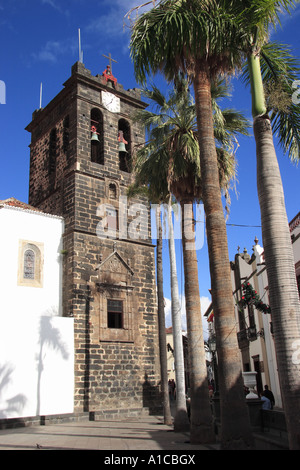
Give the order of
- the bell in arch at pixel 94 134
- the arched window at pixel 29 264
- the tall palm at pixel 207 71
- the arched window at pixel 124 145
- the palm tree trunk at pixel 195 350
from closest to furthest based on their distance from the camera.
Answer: the tall palm at pixel 207 71, the palm tree trunk at pixel 195 350, the arched window at pixel 29 264, the bell in arch at pixel 94 134, the arched window at pixel 124 145

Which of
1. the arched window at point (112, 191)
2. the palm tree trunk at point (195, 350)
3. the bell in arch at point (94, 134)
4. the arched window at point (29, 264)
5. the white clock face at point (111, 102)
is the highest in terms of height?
the white clock face at point (111, 102)

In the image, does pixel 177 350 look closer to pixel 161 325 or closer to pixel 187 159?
pixel 161 325

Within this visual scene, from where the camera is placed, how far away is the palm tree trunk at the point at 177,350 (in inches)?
511

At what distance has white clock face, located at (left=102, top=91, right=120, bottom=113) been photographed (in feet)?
75.7

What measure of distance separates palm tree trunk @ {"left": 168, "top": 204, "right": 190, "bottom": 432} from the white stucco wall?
559cm

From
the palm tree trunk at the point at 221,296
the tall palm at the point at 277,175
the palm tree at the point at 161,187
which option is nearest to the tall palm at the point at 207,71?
the palm tree trunk at the point at 221,296

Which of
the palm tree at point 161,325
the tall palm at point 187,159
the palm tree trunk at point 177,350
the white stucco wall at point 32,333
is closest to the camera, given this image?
the tall palm at point 187,159

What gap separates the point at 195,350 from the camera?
36.9ft

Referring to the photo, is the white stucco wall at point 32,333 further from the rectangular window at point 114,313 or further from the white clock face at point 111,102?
the white clock face at point 111,102

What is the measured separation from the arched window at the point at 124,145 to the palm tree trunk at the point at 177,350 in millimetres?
8057

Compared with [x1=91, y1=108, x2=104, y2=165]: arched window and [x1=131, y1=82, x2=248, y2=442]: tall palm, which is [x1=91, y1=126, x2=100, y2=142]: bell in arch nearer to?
[x1=91, y1=108, x2=104, y2=165]: arched window

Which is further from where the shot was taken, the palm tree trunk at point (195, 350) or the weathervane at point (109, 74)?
the weathervane at point (109, 74)

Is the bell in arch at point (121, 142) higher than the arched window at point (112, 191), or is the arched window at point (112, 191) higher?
the bell in arch at point (121, 142)
